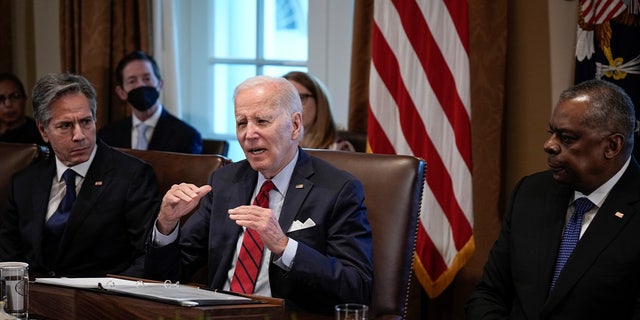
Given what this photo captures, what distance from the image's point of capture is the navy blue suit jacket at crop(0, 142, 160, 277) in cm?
327

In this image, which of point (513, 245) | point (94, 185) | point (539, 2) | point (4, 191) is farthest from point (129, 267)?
point (539, 2)

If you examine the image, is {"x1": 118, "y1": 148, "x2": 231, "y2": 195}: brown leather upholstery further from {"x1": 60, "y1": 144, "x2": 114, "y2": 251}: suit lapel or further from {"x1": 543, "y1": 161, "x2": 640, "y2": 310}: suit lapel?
{"x1": 543, "y1": 161, "x2": 640, "y2": 310}: suit lapel

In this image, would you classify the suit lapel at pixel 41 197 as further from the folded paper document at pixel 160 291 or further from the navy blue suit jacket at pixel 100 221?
the folded paper document at pixel 160 291

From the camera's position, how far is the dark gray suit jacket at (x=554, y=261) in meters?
2.51

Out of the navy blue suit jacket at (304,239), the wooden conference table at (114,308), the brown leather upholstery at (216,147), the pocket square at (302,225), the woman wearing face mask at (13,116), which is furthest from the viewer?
the woman wearing face mask at (13,116)

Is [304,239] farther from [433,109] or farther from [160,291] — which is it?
[433,109]

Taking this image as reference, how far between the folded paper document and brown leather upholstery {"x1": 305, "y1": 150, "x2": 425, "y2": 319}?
2.25 ft

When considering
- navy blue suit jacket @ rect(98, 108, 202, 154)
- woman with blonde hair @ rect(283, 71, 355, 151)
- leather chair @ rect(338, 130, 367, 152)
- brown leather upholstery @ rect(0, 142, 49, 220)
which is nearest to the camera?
brown leather upholstery @ rect(0, 142, 49, 220)

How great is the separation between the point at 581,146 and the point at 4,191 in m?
2.35

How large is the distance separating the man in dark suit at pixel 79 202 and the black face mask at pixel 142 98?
1.72 m

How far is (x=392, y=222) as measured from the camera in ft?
9.41

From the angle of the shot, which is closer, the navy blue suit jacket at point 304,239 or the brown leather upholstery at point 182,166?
the navy blue suit jacket at point 304,239

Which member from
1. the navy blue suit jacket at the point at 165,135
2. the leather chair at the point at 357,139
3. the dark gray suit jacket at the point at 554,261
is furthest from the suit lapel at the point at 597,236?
the navy blue suit jacket at the point at 165,135

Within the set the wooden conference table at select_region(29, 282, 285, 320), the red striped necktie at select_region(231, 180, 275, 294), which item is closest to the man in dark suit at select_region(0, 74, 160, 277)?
the red striped necktie at select_region(231, 180, 275, 294)
